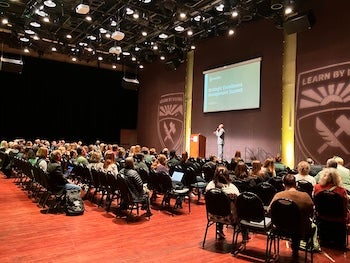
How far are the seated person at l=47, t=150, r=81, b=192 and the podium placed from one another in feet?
26.3

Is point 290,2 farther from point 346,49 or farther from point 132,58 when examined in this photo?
point 132,58

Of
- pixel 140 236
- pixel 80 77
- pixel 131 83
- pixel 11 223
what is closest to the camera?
pixel 140 236

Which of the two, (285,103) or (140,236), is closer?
(140,236)

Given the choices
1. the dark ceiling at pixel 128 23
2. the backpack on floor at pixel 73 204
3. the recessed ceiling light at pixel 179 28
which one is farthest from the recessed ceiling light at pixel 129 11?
the backpack on floor at pixel 73 204

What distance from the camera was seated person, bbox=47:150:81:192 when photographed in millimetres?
6473

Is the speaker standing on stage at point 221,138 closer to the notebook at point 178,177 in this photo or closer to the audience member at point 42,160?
the notebook at point 178,177

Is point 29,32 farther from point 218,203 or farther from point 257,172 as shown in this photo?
point 218,203

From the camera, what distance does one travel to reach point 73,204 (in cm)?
638

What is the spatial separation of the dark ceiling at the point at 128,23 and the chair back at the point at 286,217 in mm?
7306

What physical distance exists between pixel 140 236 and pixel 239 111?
9147 millimetres

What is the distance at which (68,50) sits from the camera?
17.4 meters

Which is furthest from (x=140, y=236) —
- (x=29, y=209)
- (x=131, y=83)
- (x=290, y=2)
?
(x=131, y=83)

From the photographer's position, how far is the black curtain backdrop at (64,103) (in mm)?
18375

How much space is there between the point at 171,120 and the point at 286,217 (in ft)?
45.2
